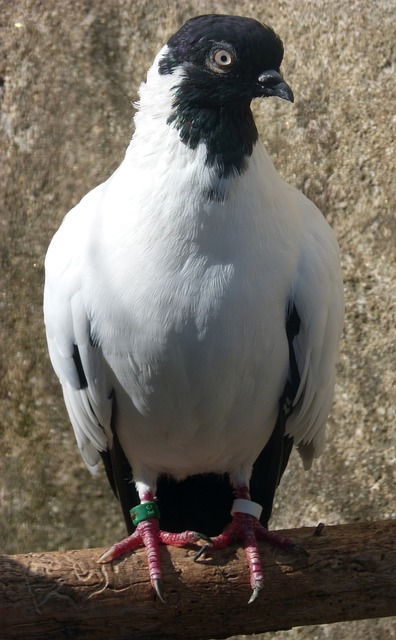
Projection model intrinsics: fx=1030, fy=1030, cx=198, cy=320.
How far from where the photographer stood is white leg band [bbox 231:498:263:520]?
3.47 meters

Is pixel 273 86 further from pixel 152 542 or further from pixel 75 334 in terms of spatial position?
pixel 152 542

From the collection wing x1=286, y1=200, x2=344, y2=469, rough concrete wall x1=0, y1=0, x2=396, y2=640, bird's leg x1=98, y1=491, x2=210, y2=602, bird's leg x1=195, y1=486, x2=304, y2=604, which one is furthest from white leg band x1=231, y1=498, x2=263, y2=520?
rough concrete wall x1=0, y1=0, x2=396, y2=640

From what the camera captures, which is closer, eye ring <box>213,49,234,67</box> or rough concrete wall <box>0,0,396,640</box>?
eye ring <box>213,49,234,67</box>

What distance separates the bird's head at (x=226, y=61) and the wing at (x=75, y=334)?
554mm

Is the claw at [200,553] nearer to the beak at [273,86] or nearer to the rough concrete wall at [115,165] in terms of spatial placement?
the beak at [273,86]

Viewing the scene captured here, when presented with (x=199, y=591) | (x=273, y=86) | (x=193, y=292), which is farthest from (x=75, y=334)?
(x=273, y=86)

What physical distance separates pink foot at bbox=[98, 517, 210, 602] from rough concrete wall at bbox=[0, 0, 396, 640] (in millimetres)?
1616

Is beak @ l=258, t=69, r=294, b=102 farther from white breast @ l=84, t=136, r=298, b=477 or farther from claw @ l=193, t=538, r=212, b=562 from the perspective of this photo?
claw @ l=193, t=538, r=212, b=562

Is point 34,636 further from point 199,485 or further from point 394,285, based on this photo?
point 394,285

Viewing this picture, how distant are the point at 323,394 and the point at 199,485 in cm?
58

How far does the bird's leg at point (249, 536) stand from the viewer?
10.4ft

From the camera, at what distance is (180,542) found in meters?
3.29

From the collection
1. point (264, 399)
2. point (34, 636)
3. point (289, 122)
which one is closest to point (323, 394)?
point (264, 399)

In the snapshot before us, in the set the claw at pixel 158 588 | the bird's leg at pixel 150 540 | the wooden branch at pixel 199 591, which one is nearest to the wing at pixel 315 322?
the wooden branch at pixel 199 591
